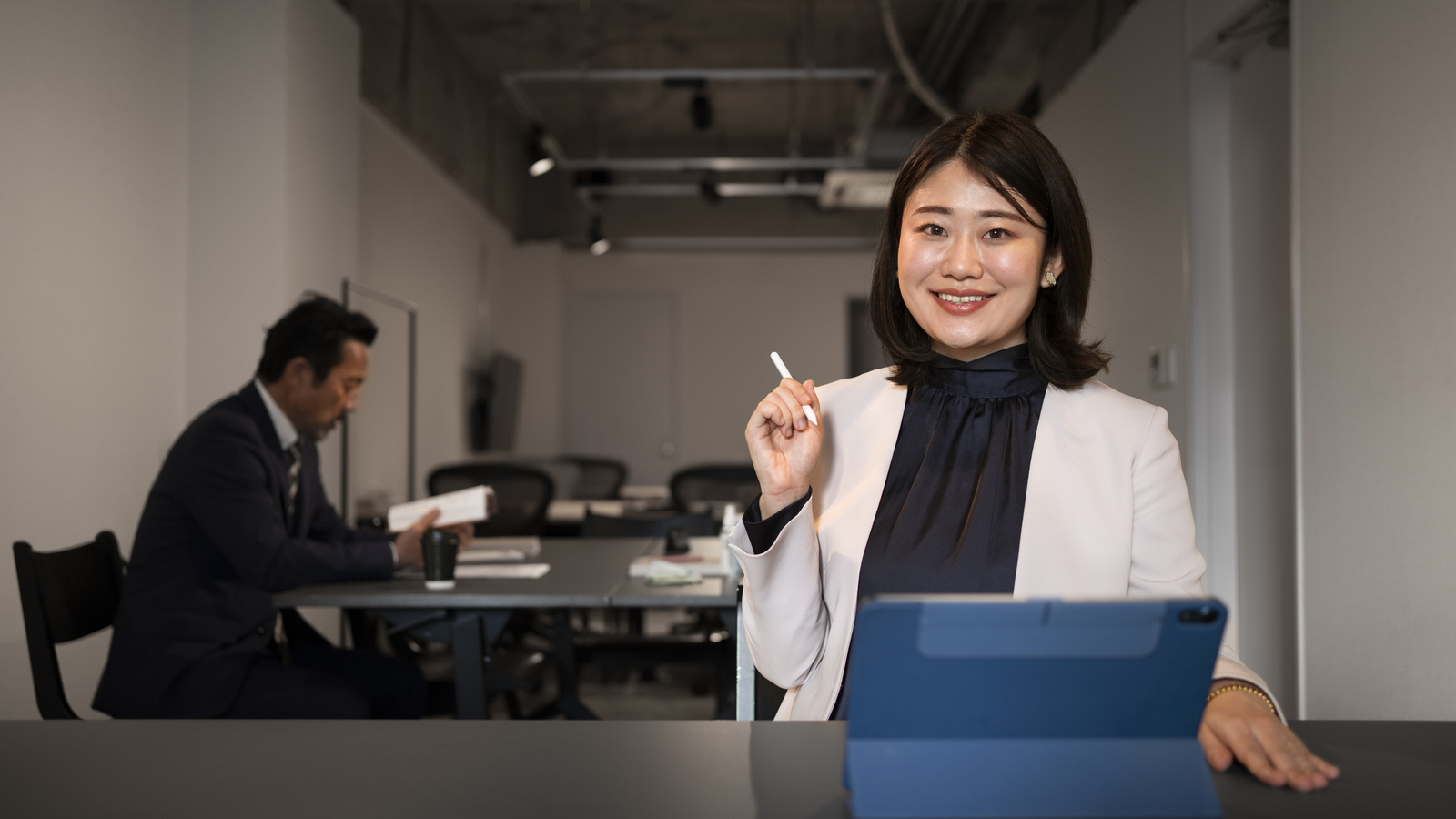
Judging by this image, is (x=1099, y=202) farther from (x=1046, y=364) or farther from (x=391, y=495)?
(x=391, y=495)

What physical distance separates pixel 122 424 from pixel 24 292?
2.34 feet

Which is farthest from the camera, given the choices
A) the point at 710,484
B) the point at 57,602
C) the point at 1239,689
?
the point at 710,484

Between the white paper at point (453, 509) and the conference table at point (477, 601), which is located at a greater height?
the white paper at point (453, 509)

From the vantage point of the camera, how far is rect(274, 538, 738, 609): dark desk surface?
242 cm

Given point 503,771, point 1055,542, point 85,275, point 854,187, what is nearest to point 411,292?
point 85,275

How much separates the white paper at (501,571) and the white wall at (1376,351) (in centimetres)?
206

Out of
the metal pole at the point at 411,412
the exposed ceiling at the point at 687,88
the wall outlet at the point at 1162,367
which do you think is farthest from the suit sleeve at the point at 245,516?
the metal pole at the point at 411,412

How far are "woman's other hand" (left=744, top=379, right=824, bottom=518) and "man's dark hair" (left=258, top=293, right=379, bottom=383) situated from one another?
6.01ft

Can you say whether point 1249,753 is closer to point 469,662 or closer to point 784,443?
point 784,443

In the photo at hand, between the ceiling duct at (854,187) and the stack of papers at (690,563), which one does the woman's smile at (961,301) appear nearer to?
the stack of papers at (690,563)

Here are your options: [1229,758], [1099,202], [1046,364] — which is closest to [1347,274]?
[1046,364]

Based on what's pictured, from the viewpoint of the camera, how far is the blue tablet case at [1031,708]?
0.68 metres

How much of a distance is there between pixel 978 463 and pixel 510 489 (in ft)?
13.5

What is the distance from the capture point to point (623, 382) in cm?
962
